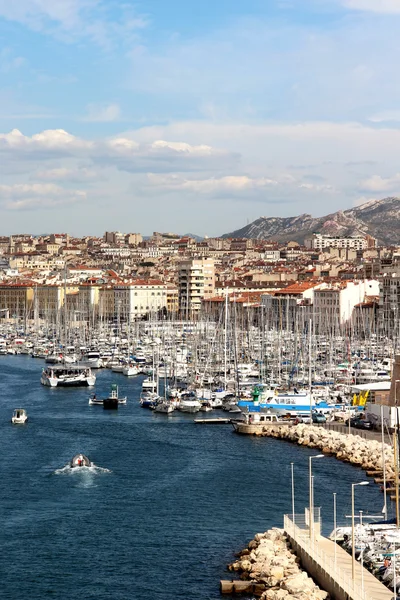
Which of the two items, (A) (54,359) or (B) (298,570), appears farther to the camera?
(A) (54,359)

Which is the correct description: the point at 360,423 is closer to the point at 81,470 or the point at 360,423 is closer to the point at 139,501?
the point at 81,470

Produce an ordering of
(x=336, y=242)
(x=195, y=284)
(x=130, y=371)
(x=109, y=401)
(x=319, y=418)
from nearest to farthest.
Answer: (x=319, y=418) → (x=109, y=401) → (x=130, y=371) → (x=195, y=284) → (x=336, y=242)

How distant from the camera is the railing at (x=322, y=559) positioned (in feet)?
44.3

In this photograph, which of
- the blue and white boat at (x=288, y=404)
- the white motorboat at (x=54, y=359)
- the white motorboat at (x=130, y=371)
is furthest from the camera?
the white motorboat at (x=54, y=359)

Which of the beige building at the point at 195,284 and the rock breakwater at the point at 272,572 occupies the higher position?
the beige building at the point at 195,284

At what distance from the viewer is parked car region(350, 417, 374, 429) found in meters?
27.1

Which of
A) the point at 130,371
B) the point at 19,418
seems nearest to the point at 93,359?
the point at 130,371

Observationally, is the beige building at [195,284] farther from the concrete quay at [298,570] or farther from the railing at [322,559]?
the concrete quay at [298,570]

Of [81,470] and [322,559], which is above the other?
[322,559]

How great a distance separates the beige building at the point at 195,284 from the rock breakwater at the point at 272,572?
56.6 metres

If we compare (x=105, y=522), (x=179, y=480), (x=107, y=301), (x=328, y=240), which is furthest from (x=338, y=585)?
(x=328, y=240)

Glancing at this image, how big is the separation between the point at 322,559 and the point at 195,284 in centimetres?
5874

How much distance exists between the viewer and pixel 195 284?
73.5 metres

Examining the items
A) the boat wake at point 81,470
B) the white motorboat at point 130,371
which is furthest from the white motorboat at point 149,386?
the boat wake at point 81,470
